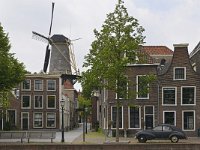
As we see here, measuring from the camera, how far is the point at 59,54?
9594cm

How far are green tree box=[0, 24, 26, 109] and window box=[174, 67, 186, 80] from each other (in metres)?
17.8

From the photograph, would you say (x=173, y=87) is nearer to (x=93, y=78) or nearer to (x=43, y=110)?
(x=93, y=78)

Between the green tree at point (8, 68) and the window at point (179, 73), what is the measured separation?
17756 millimetres

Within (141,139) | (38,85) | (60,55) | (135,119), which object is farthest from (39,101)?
(141,139)

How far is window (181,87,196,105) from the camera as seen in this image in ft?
176

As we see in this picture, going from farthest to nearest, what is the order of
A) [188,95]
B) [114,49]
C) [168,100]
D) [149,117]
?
[149,117], [168,100], [188,95], [114,49]

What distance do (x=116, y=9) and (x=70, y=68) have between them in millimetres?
56597

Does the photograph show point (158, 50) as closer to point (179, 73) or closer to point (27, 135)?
point (179, 73)

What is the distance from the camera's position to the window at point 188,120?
2103 inches

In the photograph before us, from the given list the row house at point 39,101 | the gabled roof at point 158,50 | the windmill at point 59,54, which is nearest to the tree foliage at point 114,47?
the gabled roof at point 158,50

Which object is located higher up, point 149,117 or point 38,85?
point 38,85

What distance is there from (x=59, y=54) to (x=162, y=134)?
54.9 m

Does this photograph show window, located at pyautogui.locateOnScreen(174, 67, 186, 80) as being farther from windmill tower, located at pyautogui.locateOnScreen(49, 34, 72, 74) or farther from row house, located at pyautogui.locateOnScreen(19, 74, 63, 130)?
windmill tower, located at pyautogui.locateOnScreen(49, 34, 72, 74)

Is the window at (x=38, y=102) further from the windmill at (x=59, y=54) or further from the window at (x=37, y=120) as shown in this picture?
the windmill at (x=59, y=54)
